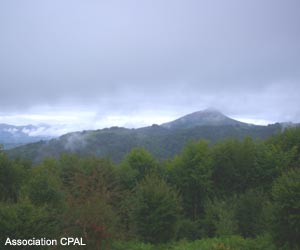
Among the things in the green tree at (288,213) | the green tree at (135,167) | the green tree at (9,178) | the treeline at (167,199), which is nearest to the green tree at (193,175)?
the treeline at (167,199)

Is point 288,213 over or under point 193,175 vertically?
under

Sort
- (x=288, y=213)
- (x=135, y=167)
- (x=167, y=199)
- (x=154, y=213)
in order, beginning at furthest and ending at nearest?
(x=135, y=167) → (x=167, y=199) → (x=154, y=213) → (x=288, y=213)

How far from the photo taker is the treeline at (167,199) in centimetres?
1132

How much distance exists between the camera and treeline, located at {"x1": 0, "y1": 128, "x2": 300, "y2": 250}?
11.3 meters

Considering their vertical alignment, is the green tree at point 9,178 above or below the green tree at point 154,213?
above

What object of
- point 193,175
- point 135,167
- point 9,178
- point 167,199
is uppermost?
point 9,178

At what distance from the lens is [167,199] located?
→ 55.2 ft

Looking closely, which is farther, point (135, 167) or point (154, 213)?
point (135, 167)

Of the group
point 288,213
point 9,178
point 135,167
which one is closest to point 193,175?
point 135,167

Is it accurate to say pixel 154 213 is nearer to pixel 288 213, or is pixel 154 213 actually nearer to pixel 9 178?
pixel 288 213

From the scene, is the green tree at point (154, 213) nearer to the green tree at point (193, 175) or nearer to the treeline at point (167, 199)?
the treeline at point (167, 199)

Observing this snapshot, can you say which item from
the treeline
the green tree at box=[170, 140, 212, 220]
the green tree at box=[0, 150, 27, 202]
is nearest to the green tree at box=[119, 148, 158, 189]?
the treeline

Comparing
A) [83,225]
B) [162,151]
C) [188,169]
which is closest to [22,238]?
[83,225]

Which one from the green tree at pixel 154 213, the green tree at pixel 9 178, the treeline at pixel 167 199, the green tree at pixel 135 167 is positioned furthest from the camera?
the green tree at pixel 135 167
